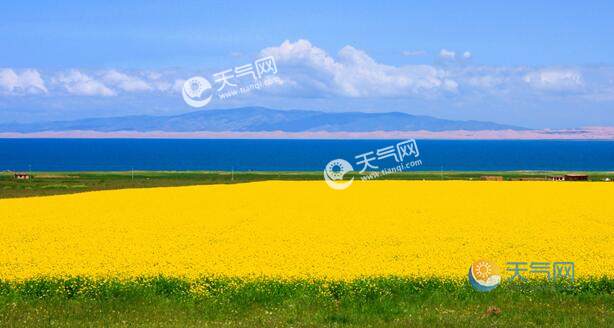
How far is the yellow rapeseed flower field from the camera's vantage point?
17.7 m

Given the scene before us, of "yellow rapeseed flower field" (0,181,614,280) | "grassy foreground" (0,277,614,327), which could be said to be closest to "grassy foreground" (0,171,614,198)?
"yellow rapeseed flower field" (0,181,614,280)

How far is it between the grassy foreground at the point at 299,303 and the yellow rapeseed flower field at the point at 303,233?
3.55ft

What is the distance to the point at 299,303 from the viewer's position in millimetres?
14375

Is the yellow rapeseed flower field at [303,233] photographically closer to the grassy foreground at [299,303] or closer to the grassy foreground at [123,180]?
the grassy foreground at [299,303]

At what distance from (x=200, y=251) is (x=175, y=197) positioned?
1466 centimetres

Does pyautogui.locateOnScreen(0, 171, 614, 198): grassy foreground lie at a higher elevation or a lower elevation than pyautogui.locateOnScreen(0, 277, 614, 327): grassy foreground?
lower

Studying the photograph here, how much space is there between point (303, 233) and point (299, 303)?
810 centimetres

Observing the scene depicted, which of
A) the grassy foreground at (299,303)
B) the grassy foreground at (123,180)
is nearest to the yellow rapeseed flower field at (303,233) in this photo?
the grassy foreground at (299,303)

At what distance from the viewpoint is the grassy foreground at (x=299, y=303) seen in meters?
13.0

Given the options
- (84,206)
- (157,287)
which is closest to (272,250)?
(157,287)

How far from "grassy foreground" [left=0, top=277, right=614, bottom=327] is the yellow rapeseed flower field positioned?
1.08 m

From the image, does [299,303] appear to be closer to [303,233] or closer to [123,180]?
[303,233]

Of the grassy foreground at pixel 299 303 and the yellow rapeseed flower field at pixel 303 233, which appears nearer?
the grassy foreground at pixel 299 303

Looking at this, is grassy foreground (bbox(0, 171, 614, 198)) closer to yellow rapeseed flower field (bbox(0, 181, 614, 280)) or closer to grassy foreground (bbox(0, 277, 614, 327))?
yellow rapeseed flower field (bbox(0, 181, 614, 280))
